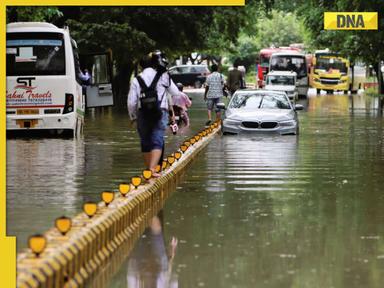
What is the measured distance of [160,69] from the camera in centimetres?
1343

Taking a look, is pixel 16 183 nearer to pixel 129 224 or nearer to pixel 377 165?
pixel 129 224

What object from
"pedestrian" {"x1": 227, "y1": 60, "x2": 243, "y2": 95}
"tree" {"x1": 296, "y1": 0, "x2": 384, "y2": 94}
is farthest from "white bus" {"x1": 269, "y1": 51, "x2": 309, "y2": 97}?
"pedestrian" {"x1": 227, "y1": 60, "x2": 243, "y2": 95}

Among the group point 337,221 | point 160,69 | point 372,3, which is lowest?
point 337,221

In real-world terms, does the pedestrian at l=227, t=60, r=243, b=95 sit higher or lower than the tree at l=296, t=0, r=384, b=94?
lower

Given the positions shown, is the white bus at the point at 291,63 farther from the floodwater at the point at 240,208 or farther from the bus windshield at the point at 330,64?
the floodwater at the point at 240,208

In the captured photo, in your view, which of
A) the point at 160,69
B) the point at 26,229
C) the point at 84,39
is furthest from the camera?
the point at 84,39

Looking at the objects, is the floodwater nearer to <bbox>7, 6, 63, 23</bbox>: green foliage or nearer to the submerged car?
the submerged car

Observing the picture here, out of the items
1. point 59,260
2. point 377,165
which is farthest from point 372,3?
point 59,260

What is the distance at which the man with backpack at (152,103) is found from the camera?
13266 mm

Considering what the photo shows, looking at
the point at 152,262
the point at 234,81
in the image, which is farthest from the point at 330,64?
the point at 152,262

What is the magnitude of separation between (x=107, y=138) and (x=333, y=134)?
5.36 metres

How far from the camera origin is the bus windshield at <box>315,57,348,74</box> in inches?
2611

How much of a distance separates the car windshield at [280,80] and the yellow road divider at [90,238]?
38.6 meters

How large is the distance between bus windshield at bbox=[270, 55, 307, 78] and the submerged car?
3546 centimetres
